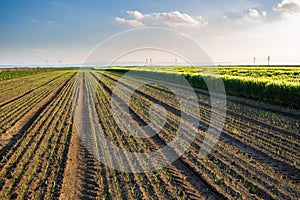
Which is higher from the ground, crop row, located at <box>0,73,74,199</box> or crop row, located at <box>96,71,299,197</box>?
crop row, located at <box>0,73,74,199</box>

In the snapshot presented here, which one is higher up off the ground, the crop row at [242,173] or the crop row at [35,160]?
the crop row at [35,160]

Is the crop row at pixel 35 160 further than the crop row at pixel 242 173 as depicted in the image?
Yes

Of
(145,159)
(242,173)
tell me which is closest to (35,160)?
(145,159)

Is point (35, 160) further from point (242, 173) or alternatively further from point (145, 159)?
point (242, 173)

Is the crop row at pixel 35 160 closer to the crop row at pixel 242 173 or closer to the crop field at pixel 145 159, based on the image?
the crop field at pixel 145 159

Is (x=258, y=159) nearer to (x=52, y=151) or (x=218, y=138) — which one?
(x=218, y=138)

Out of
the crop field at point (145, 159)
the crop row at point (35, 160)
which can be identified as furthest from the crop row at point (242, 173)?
the crop row at point (35, 160)

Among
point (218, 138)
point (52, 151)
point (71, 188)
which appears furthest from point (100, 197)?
point (218, 138)

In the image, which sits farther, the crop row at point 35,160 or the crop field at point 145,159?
the crop row at point 35,160

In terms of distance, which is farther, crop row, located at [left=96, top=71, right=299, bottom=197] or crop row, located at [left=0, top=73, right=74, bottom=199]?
crop row, located at [left=0, top=73, right=74, bottom=199]

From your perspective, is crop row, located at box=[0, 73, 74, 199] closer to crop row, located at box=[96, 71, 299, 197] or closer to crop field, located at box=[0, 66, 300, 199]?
crop field, located at box=[0, 66, 300, 199]

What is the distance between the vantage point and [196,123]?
36.2ft

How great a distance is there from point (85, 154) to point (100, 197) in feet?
8.39

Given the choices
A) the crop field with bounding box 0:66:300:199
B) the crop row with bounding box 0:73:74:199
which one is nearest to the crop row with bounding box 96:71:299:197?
the crop field with bounding box 0:66:300:199
